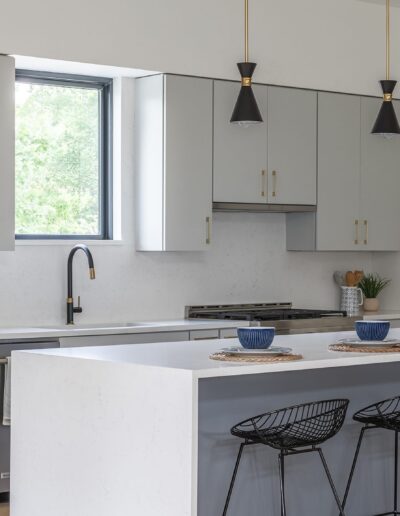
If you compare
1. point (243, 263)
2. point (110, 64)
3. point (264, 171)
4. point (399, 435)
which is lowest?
point (399, 435)

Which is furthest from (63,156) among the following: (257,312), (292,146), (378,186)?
(378,186)

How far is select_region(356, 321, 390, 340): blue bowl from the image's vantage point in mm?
4070

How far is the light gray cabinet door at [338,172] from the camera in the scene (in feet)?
21.5

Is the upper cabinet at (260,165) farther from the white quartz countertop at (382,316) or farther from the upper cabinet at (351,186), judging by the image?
the white quartz countertop at (382,316)

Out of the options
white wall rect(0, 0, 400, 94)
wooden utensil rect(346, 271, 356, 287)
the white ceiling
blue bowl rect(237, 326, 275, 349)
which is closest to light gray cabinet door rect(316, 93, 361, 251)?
white wall rect(0, 0, 400, 94)

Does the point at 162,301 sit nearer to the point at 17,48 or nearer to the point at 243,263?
the point at 243,263

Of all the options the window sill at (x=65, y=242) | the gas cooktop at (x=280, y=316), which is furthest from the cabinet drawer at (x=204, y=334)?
the window sill at (x=65, y=242)

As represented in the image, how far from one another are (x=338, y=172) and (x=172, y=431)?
12.1 feet

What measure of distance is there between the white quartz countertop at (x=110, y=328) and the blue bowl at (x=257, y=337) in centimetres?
173

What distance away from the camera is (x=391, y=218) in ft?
22.6

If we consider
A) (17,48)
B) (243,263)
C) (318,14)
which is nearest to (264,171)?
(243,263)

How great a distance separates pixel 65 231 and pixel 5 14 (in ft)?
4.46

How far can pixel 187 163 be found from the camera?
5988 mm

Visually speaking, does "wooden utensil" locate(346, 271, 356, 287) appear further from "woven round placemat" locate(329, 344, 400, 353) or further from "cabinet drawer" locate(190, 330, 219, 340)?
"woven round placemat" locate(329, 344, 400, 353)
